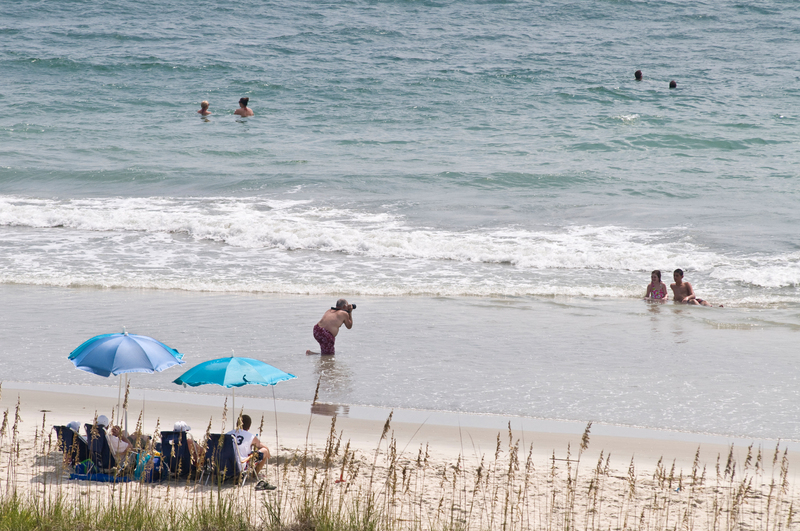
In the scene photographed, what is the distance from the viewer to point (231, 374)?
5.97 meters

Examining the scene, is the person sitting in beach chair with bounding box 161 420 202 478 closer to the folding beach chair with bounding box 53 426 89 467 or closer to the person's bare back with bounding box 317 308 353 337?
the folding beach chair with bounding box 53 426 89 467

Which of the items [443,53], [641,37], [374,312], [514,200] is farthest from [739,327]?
[641,37]

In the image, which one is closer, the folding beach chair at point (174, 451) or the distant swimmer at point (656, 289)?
the folding beach chair at point (174, 451)

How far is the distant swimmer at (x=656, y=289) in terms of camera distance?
468 inches

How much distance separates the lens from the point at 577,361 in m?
8.85

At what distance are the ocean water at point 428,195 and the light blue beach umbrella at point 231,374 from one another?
182cm

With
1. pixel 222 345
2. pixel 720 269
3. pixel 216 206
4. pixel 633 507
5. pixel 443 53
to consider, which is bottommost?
pixel 633 507

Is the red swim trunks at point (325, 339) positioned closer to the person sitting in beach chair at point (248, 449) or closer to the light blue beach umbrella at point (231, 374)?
the light blue beach umbrella at point (231, 374)

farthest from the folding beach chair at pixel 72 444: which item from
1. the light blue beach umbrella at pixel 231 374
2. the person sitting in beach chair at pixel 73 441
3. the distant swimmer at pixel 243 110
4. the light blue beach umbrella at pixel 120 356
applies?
the distant swimmer at pixel 243 110

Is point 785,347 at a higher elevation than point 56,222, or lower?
lower

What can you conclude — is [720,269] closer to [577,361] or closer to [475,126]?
[577,361]

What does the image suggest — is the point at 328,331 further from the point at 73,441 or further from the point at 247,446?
the point at 73,441

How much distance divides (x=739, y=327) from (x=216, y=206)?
38.7 ft

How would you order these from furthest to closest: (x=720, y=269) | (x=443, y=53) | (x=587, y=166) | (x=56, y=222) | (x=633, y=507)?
(x=443, y=53), (x=587, y=166), (x=56, y=222), (x=720, y=269), (x=633, y=507)
